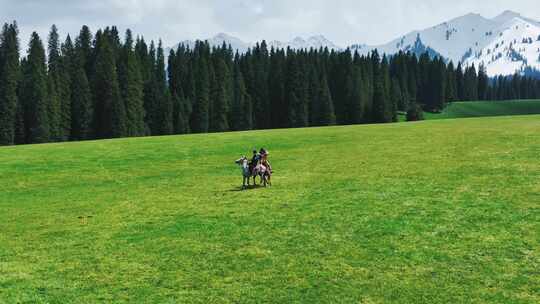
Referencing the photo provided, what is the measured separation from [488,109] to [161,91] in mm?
129456

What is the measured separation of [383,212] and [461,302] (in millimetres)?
8440

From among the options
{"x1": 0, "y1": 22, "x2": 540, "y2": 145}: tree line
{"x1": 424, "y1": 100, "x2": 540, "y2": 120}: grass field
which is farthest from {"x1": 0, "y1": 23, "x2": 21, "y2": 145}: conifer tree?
{"x1": 424, "y1": 100, "x2": 540, "y2": 120}: grass field

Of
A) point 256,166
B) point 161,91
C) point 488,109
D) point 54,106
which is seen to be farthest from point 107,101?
point 488,109

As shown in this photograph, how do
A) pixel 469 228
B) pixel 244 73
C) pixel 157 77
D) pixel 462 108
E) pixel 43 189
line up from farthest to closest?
pixel 462 108 → pixel 244 73 → pixel 157 77 → pixel 43 189 → pixel 469 228

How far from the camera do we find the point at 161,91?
126938mm

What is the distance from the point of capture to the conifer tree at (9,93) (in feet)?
311

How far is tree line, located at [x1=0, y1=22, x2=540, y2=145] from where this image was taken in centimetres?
9994

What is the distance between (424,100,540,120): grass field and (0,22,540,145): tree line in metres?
19.2

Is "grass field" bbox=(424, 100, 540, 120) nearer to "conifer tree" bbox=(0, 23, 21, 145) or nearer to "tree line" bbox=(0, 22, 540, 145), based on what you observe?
"tree line" bbox=(0, 22, 540, 145)

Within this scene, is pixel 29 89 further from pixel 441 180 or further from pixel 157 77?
pixel 441 180

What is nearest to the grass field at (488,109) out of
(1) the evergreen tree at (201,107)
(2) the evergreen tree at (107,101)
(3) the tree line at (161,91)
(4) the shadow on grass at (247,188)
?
(3) the tree line at (161,91)

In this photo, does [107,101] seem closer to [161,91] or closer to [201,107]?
[161,91]

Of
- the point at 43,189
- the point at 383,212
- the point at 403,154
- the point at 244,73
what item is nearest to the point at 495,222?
the point at 383,212

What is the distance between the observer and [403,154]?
1550 inches
